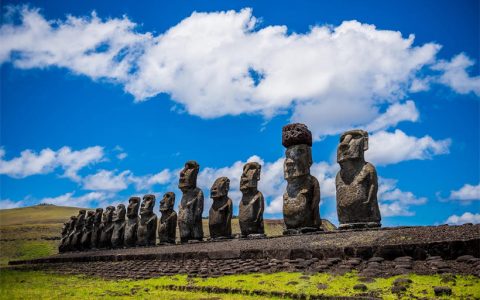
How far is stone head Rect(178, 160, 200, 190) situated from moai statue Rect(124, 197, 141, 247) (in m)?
A: 5.47

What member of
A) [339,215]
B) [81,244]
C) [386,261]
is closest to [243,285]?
[386,261]

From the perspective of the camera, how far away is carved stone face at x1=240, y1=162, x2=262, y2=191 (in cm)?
1692

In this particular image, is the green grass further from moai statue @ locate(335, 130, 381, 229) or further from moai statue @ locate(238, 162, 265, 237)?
moai statue @ locate(238, 162, 265, 237)

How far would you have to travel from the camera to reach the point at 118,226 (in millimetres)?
25656

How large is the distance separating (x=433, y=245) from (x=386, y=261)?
88cm

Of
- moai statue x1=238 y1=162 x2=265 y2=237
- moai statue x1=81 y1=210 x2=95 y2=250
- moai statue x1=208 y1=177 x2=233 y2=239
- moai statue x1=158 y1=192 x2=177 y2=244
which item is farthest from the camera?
moai statue x1=81 y1=210 x2=95 y2=250

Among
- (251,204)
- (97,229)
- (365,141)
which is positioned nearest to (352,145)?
(365,141)

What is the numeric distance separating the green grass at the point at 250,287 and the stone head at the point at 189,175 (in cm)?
849

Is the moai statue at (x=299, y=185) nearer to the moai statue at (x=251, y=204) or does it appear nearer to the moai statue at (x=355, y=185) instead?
the moai statue at (x=355, y=185)

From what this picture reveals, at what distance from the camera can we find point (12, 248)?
3762 cm

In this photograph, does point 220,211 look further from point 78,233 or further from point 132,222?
point 78,233

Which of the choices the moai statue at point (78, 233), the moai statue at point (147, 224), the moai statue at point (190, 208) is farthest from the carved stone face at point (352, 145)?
the moai statue at point (78, 233)

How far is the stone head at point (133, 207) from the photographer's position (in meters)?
24.5

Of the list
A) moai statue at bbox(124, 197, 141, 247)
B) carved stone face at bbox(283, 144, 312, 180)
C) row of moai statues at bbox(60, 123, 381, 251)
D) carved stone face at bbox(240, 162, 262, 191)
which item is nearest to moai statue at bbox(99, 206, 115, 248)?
row of moai statues at bbox(60, 123, 381, 251)
